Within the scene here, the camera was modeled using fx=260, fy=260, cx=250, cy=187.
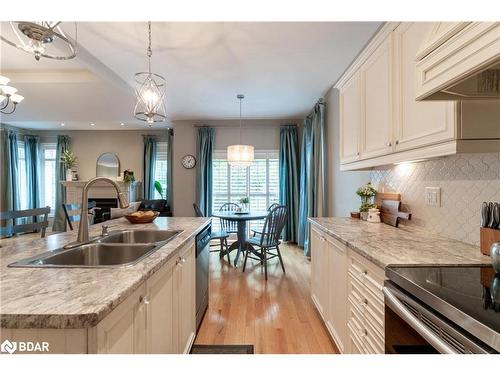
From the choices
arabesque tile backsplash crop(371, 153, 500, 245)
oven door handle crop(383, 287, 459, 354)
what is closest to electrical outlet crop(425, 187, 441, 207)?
arabesque tile backsplash crop(371, 153, 500, 245)

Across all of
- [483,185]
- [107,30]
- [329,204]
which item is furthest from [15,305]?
[329,204]

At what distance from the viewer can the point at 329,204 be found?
4.05 m

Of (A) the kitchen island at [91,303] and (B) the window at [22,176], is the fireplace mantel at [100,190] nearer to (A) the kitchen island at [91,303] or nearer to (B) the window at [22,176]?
(B) the window at [22,176]

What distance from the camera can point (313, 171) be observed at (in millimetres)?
4457

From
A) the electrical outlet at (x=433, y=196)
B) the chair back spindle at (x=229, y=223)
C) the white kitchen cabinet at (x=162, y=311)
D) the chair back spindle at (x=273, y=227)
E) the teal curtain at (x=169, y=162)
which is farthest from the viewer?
the teal curtain at (x=169, y=162)

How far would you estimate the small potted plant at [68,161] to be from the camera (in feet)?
21.4

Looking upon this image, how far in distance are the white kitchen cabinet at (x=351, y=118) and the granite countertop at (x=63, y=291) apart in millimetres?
1863

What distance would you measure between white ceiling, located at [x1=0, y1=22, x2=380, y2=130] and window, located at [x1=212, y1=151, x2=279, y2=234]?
50.4 inches

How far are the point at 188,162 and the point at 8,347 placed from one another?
505cm

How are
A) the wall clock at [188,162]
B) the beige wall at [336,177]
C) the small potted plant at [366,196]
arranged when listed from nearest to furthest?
the small potted plant at [366,196], the beige wall at [336,177], the wall clock at [188,162]

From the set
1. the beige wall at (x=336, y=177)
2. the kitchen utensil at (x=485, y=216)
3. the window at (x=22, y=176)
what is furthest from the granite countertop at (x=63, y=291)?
the window at (x=22, y=176)

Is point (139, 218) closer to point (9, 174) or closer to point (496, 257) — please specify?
point (496, 257)

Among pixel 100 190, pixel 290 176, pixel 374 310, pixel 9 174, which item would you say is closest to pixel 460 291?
pixel 374 310
